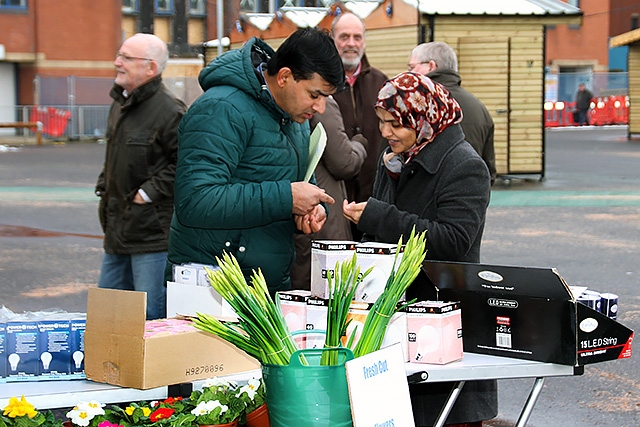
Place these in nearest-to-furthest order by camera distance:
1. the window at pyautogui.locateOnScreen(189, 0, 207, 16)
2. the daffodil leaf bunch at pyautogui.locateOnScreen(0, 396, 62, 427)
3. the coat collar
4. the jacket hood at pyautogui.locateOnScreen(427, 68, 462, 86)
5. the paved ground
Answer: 1. the daffodil leaf bunch at pyautogui.locateOnScreen(0, 396, 62, 427)
2. the coat collar
3. the paved ground
4. the jacket hood at pyautogui.locateOnScreen(427, 68, 462, 86)
5. the window at pyautogui.locateOnScreen(189, 0, 207, 16)

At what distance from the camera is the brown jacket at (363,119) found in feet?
20.0

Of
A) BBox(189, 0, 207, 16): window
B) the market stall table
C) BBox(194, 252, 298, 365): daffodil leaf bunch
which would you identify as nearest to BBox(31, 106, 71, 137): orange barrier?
BBox(189, 0, 207, 16): window

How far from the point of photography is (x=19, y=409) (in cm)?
289

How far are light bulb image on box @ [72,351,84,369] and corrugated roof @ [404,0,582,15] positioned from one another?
1314 centimetres

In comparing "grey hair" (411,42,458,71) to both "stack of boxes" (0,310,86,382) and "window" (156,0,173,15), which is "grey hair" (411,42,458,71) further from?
"window" (156,0,173,15)

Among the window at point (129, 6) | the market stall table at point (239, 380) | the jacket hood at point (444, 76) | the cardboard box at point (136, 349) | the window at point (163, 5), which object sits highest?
the window at point (129, 6)

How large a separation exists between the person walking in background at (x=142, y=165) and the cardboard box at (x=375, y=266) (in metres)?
2.35

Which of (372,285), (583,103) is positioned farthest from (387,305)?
(583,103)

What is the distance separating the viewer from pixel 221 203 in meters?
3.64

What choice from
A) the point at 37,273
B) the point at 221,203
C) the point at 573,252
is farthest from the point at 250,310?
the point at 573,252

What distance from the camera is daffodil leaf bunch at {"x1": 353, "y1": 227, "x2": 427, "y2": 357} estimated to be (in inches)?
110

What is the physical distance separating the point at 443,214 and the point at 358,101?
2.41 metres

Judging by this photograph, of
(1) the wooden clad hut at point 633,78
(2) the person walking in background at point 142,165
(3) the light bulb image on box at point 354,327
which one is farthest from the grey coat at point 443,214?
(1) the wooden clad hut at point 633,78

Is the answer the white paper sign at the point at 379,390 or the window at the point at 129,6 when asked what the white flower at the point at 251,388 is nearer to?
the white paper sign at the point at 379,390
